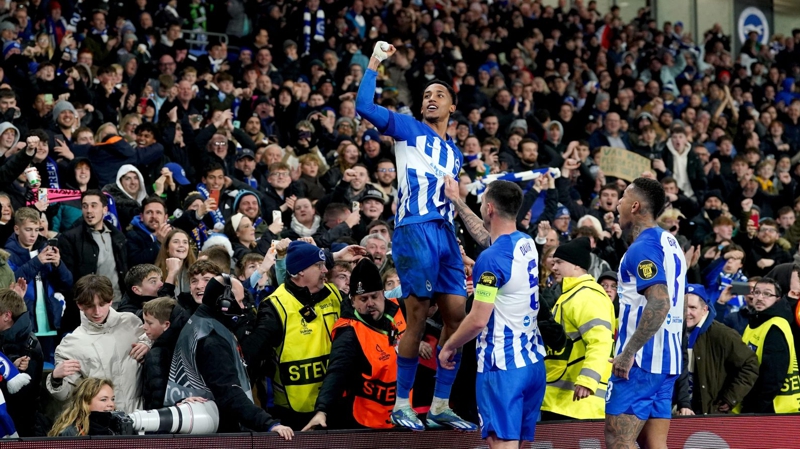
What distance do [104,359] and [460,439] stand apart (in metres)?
2.66

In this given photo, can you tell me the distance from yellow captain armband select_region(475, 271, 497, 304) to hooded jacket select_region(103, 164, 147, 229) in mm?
5617

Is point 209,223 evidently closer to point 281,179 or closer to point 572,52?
point 281,179

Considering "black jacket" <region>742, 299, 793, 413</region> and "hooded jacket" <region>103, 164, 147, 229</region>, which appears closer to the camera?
"black jacket" <region>742, 299, 793, 413</region>

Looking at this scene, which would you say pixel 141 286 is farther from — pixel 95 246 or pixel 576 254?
pixel 576 254

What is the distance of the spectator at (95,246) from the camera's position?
32.2 ft

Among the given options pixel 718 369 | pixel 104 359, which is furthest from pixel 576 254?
pixel 104 359

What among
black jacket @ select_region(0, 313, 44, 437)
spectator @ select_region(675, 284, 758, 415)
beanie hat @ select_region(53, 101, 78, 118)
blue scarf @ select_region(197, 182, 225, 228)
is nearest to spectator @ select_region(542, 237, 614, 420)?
spectator @ select_region(675, 284, 758, 415)

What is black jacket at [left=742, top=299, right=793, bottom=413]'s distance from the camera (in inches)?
376

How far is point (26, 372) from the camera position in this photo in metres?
7.39

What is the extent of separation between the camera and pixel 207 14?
19.4 m

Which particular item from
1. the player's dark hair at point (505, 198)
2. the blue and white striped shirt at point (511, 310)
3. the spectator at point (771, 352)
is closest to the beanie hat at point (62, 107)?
the player's dark hair at point (505, 198)

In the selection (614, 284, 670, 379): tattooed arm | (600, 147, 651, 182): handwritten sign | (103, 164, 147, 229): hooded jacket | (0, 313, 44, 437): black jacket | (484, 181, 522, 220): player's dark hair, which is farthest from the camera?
(600, 147, 651, 182): handwritten sign

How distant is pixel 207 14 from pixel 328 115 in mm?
5532

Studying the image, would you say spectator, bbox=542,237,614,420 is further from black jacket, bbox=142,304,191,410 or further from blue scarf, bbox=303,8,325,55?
blue scarf, bbox=303,8,325,55
